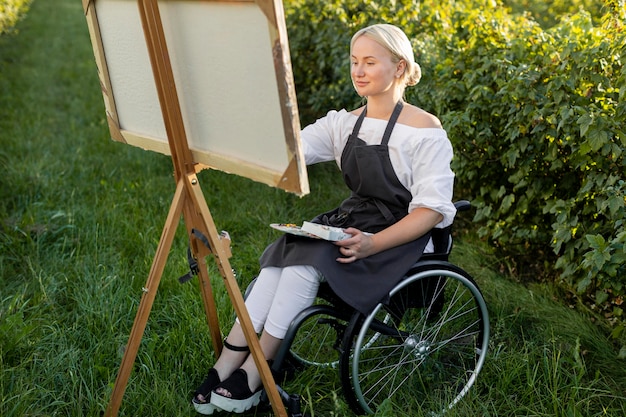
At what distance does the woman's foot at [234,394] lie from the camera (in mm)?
2473

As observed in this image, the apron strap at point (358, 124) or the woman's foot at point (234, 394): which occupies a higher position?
the apron strap at point (358, 124)

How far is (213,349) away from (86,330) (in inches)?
23.4

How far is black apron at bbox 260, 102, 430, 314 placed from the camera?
2387 millimetres

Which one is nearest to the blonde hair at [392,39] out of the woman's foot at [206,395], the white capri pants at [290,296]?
the white capri pants at [290,296]

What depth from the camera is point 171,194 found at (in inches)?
188

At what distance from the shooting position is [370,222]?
261 cm

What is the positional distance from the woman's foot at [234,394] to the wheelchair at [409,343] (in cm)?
14

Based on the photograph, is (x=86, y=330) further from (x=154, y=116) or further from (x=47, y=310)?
(x=154, y=116)

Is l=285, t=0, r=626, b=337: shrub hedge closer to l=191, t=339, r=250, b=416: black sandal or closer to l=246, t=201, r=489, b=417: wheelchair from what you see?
l=246, t=201, r=489, b=417: wheelchair

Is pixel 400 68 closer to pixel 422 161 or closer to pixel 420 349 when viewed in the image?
pixel 422 161

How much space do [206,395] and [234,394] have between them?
138mm

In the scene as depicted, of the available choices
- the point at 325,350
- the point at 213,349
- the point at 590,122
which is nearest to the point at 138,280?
the point at 213,349

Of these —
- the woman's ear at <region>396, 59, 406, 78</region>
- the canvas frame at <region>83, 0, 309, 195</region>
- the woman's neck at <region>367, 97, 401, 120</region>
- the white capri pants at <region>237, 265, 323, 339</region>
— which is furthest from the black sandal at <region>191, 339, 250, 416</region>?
the woman's ear at <region>396, 59, 406, 78</region>

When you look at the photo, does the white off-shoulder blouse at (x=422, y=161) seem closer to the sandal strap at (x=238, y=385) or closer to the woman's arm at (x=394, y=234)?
the woman's arm at (x=394, y=234)
